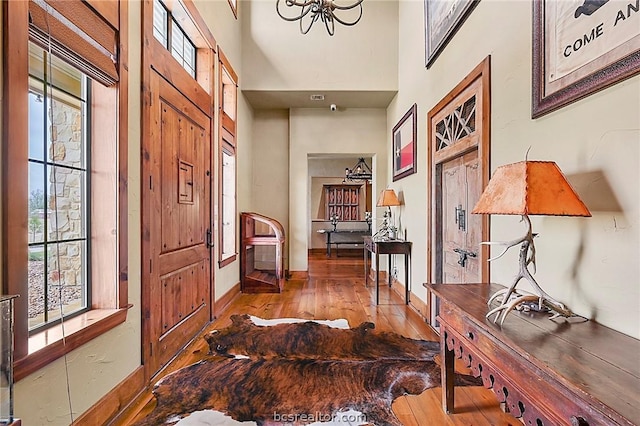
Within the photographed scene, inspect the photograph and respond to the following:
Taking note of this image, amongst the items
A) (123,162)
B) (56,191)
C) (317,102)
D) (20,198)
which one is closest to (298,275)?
(317,102)

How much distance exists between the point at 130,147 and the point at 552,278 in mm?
2627

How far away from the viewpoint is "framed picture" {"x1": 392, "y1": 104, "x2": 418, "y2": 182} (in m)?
4.32

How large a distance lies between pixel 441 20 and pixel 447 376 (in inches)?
128

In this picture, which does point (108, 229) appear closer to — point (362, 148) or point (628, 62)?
point (628, 62)

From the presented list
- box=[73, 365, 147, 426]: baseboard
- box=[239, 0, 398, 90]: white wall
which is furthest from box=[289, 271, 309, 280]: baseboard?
box=[73, 365, 147, 426]: baseboard

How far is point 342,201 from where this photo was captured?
441 inches

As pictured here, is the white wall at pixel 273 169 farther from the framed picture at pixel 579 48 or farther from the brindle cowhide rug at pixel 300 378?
the framed picture at pixel 579 48

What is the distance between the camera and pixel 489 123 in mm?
2439

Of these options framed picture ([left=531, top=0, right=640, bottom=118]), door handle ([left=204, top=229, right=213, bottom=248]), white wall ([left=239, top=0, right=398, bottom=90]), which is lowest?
Result: door handle ([left=204, top=229, right=213, bottom=248])

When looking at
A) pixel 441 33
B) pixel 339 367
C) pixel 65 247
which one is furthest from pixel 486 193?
pixel 441 33

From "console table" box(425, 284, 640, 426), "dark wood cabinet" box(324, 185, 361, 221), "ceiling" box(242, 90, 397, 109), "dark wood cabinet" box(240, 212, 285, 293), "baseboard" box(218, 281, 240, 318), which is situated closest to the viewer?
"console table" box(425, 284, 640, 426)

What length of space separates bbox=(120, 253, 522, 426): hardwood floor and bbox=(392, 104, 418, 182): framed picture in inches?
73.7

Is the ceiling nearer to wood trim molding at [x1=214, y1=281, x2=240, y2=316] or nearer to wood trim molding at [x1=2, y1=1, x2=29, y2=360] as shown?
wood trim molding at [x1=214, y1=281, x2=240, y2=316]

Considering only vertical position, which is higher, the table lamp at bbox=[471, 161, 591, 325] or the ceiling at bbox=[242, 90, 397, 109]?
the ceiling at bbox=[242, 90, 397, 109]
